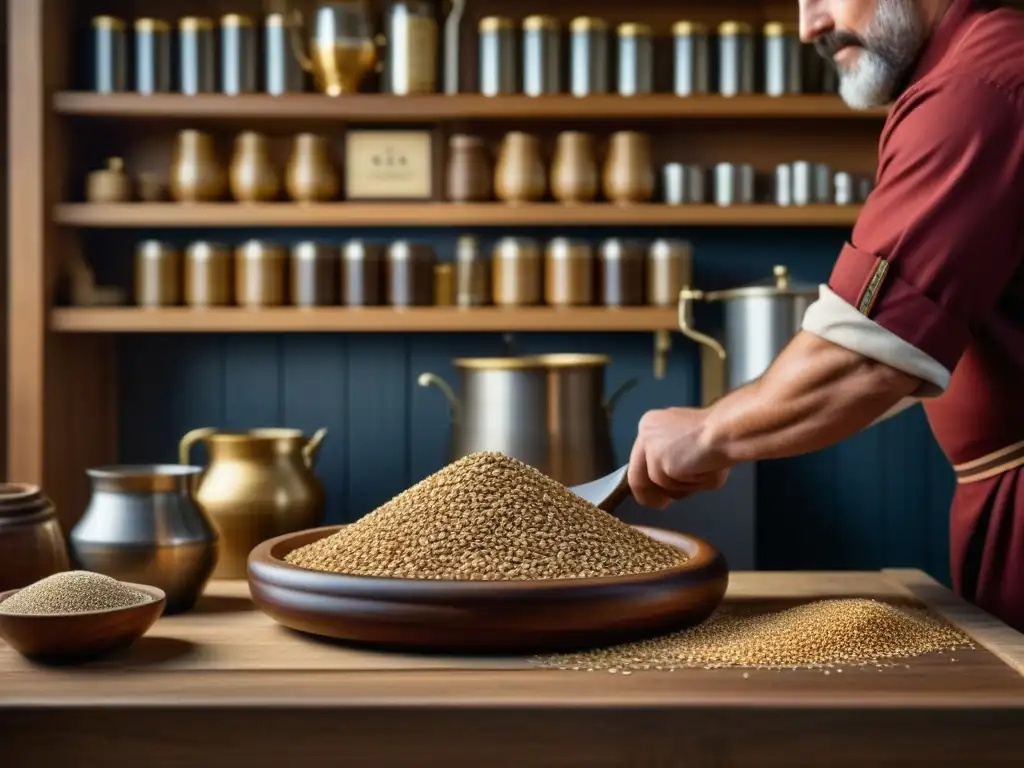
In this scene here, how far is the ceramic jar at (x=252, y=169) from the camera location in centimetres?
256

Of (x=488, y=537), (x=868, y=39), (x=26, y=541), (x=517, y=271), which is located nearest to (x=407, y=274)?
(x=517, y=271)

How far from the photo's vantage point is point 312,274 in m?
2.51

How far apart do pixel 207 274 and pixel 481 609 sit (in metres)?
1.73

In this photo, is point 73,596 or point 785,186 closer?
point 73,596

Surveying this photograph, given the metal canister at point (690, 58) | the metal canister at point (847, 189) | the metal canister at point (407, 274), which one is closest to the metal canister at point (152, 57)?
the metal canister at point (407, 274)

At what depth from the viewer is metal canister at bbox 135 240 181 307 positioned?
8.31 ft

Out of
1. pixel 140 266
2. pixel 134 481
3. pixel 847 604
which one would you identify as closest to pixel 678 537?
pixel 847 604

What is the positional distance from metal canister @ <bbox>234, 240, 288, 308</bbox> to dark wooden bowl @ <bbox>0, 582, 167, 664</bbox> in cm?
159

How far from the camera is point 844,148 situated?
2746 mm

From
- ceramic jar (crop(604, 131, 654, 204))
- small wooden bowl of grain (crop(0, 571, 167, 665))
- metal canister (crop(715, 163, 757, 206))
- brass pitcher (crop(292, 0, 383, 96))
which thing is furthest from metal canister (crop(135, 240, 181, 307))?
small wooden bowl of grain (crop(0, 571, 167, 665))

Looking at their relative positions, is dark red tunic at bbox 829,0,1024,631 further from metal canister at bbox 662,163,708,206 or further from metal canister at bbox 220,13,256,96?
metal canister at bbox 220,13,256,96

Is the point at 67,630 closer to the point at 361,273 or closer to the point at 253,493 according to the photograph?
the point at 253,493

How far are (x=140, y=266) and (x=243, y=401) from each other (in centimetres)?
40

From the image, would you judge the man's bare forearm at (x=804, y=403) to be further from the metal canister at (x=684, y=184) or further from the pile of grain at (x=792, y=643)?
the metal canister at (x=684, y=184)
